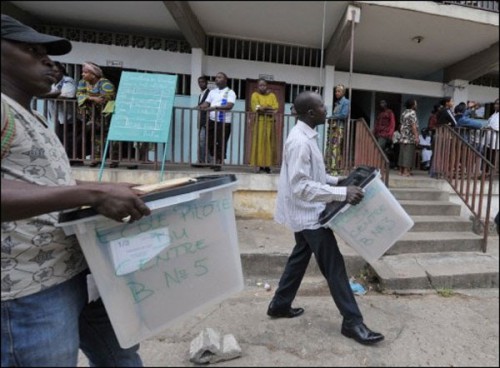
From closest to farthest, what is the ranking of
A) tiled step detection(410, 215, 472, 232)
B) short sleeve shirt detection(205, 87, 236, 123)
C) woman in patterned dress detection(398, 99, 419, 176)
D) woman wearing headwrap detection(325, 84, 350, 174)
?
tiled step detection(410, 215, 472, 232) → short sleeve shirt detection(205, 87, 236, 123) → woman wearing headwrap detection(325, 84, 350, 174) → woman in patterned dress detection(398, 99, 419, 176)

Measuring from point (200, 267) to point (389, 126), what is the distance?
6552mm

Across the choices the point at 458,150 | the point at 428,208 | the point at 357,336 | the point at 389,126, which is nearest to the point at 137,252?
the point at 357,336

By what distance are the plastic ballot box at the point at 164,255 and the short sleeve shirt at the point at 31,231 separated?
4.2 inches

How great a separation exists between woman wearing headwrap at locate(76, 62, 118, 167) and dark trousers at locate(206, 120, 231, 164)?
1.44m

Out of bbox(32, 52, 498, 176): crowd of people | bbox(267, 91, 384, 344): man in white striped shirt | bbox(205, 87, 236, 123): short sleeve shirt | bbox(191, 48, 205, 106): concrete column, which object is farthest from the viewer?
bbox(191, 48, 205, 106): concrete column

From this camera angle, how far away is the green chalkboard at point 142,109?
447 centimetres

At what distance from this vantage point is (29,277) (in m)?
1.11

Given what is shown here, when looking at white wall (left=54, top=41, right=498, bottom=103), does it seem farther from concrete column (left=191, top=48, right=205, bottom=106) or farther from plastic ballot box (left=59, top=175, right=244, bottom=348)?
plastic ballot box (left=59, top=175, right=244, bottom=348)

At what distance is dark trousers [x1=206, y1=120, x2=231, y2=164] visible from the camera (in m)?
5.41

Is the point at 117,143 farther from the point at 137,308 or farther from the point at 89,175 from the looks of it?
the point at 137,308

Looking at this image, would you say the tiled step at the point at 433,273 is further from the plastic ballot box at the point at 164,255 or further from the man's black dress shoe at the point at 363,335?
the plastic ballot box at the point at 164,255

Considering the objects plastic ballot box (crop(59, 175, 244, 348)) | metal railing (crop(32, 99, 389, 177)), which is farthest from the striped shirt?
metal railing (crop(32, 99, 389, 177))

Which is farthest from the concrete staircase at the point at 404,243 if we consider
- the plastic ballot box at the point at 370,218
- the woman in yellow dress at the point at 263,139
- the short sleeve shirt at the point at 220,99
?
the plastic ballot box at the point at 370,218

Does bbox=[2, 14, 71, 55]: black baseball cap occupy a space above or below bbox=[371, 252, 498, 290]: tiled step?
above
